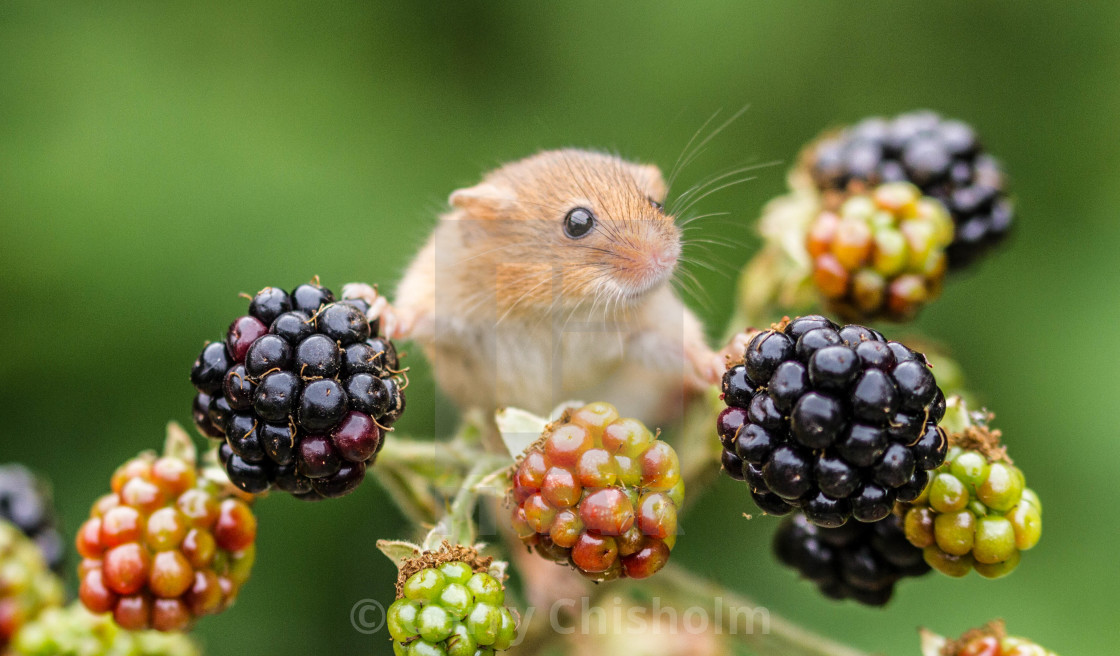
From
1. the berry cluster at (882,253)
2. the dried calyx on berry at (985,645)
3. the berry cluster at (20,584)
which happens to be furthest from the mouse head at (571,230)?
the berry cluster at (20,584)

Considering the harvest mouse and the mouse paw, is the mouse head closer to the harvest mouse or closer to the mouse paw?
the harvest mouse

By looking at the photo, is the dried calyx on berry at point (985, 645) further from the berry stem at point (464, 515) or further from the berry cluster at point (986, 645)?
the berry stem at point (464, 515)

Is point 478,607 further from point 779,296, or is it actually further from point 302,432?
point 779,296

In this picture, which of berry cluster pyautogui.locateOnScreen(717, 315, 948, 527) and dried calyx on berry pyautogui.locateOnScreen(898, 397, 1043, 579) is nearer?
berry cluster pyautogui.locateOnScreen(717, 315, 948, 527)

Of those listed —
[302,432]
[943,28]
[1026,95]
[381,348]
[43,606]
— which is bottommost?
[43,606]

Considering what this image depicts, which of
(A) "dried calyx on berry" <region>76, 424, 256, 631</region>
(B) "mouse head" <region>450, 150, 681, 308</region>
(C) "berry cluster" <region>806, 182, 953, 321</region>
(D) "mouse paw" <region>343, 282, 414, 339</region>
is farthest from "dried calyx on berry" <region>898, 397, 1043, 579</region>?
(A) "dried calyx on berry" <region>76, 424, 256, 631</region>

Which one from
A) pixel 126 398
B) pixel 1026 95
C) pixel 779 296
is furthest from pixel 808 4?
pixel 126 398
